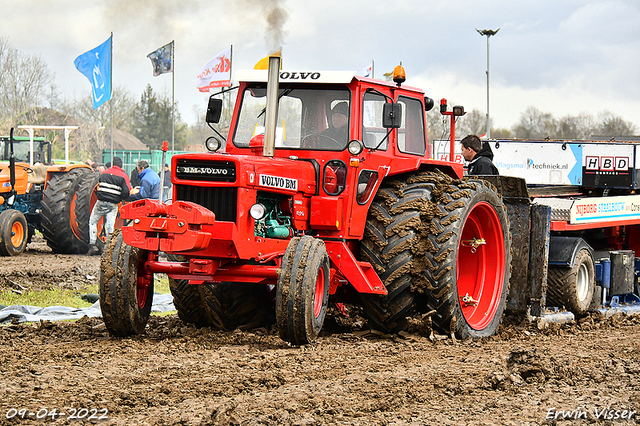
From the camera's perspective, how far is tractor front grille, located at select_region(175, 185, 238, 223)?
5.93 metres

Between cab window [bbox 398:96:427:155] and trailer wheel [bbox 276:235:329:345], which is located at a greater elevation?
cab window [bbox 398:96:427:155]

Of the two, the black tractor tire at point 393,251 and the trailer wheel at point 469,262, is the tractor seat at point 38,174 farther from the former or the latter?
the black tractor tire at point 393,251

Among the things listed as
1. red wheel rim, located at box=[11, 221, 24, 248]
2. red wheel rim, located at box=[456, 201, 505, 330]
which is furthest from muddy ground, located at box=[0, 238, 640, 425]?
red wheel rim, located at box=[11, 221, 24, 248]

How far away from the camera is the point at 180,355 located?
5668mm

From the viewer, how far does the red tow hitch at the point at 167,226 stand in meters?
5.59

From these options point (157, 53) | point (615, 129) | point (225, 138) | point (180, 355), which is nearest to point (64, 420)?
point (180, 355)

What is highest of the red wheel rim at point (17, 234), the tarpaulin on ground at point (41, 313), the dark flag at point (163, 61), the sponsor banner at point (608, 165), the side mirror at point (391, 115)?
the dark flag at point (163, 61)

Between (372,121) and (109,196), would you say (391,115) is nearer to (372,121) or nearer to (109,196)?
(372,121)

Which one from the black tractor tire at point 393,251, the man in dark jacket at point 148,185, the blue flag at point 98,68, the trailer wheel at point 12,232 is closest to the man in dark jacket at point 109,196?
the man in dark jacket at point 148,185

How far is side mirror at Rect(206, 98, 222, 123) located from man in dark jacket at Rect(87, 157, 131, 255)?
24.8ft

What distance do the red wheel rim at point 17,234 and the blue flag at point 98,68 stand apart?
19.0ft

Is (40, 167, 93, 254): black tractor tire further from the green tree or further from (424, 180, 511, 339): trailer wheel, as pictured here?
the green tree

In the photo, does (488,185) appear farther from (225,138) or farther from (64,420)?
Answer: (64,420)

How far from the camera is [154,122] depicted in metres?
63.2
